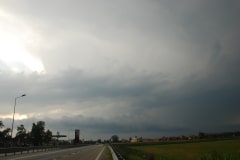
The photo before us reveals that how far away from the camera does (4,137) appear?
161125 millimetres

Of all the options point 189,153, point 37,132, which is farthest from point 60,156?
point 37,132

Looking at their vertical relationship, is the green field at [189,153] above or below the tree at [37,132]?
below

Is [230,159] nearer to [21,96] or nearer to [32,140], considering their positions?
[21,96]

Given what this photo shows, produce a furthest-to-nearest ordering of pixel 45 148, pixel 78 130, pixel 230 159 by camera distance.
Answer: pixel 78 130 < pixel 45 148 < pixel 230 159

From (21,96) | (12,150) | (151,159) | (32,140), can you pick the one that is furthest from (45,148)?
(32,140)

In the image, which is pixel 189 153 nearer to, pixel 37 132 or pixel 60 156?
pixel 60 156

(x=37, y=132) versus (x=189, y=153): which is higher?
(x=37, y=132)

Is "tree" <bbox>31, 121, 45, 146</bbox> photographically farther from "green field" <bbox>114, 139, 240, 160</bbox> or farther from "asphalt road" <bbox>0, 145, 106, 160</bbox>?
"asphalt road" <bbox>0, 145, 106, 160</bbox>

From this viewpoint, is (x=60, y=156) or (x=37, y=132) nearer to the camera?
(x=60, y=156)

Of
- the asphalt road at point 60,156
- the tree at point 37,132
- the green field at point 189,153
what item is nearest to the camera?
the green field at point 189,153

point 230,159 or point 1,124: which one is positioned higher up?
point 1,124

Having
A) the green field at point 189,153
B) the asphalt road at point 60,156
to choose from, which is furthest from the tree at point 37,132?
the asphalt road at point 60,156

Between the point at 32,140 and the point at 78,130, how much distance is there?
35.2m

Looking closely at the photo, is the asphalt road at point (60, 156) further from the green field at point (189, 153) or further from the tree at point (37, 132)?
the tree at point (37, 132)
